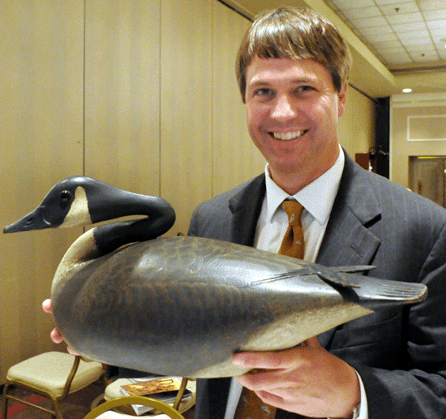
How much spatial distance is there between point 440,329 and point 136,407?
165 cm

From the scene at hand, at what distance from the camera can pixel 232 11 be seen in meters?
4.82

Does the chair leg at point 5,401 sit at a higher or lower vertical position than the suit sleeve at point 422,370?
lower

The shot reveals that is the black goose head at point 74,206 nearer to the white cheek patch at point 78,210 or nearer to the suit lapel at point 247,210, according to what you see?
the white cheek patch at point 78,210

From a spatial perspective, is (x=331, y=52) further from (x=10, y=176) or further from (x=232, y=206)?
(x=10, y=176)

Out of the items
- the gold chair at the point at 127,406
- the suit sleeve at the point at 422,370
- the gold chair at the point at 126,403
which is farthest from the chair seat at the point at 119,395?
the suit sleeve at the point at 422,370

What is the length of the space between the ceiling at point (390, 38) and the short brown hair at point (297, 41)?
4258 millimetres

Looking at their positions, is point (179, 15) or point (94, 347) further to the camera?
point (179, 15)

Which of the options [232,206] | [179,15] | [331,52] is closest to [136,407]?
[232,206]

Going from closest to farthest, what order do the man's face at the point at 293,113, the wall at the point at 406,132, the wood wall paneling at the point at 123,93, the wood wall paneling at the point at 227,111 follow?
the man's face at the point at 293,113
the wood wall paneling at the point at 123,93
the wood wall paneling at the point at 227,111
the wall at the point at 406,132

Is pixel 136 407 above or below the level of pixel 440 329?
below

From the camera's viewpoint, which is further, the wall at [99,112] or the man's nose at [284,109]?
the wall at [99,112]

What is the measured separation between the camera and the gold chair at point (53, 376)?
7.68 feet

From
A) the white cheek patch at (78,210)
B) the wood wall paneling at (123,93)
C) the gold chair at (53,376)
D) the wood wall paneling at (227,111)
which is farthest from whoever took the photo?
the wood wall paneling at (227,111)

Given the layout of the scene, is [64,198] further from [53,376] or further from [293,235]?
[53,376]
